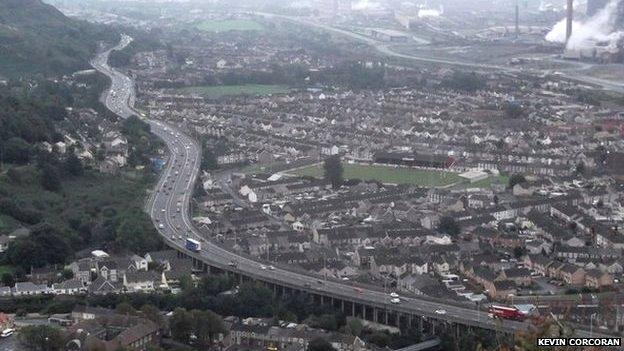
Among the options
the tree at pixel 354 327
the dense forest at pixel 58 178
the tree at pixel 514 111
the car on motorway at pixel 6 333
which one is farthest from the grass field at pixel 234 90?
the tree at pixel 354 327

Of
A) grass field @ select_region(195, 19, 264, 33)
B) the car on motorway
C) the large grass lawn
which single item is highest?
the car on motorway

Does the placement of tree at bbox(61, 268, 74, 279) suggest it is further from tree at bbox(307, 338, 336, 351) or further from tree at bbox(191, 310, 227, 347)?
tree at bbox(307, 338, 336, 351)

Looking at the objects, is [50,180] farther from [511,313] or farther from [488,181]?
[511,313]

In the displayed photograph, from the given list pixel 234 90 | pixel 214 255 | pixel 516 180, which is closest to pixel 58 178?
pixel 214 255

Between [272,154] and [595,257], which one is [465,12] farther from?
[595,257]

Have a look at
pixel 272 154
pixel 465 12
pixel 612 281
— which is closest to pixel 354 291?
pixel 612 281

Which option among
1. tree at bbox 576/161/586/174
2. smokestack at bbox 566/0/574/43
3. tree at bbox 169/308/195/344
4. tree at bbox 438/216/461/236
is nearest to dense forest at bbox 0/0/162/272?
tree at bbox 169/308/195/344

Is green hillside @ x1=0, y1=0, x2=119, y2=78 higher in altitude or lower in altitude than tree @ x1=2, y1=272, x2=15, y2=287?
lower
